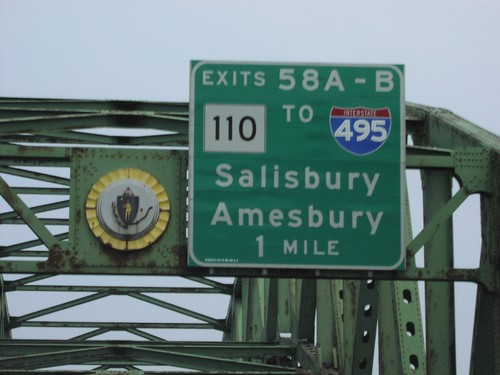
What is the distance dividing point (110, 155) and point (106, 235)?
1.06 metres

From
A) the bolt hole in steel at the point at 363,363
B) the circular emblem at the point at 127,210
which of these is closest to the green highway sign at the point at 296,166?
the circular emblem at the point at 127,210

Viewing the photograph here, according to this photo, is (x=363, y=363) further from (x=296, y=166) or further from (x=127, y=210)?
(x=127, y=210)

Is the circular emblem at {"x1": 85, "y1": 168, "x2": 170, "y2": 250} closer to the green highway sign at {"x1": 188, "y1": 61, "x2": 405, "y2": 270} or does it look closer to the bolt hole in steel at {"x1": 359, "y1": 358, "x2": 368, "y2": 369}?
the green highway sign at {"x1": 188, "y1": 61, "x2": 405, "y2": 270}

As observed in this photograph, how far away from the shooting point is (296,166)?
2281cm

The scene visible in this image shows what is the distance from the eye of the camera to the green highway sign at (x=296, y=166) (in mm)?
22641

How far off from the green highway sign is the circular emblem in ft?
1.72

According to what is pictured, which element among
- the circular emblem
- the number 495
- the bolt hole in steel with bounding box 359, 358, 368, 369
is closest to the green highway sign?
the number 495

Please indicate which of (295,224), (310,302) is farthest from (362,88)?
(310,302)

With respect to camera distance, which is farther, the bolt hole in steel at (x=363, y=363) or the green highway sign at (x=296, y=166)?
the bolt hole in steel at (x=363, y=363)

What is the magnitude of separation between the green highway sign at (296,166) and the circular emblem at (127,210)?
1.72 ft

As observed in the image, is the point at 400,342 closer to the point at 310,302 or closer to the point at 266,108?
the point at 266,108

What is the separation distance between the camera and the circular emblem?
899 inches

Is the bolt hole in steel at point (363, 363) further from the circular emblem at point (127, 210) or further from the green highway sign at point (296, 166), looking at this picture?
the circular emblem at point (127, 210)

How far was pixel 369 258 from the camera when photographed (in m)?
22.7
